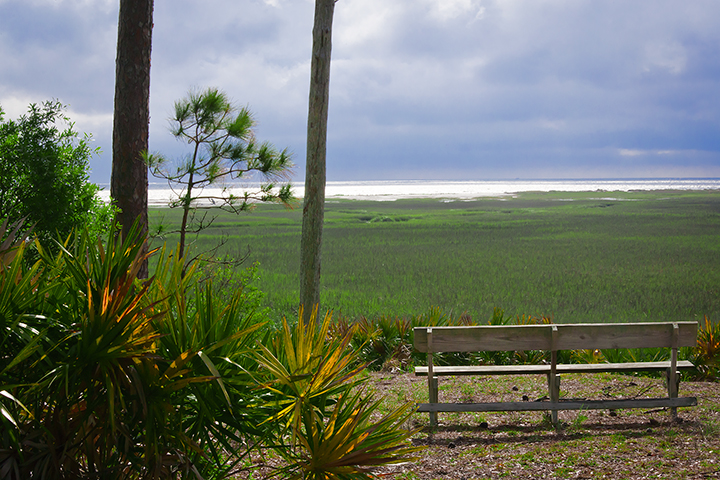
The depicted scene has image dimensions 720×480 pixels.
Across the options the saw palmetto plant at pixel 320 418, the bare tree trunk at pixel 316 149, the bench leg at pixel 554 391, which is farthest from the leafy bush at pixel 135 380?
the bare tree trunk at pixel 316 149

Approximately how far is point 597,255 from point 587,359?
753 inches

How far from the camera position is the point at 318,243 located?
8.37 metres

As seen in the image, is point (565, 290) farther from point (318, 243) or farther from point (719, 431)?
point (719, 431)

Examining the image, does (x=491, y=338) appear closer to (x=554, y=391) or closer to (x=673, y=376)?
(x=554, y=391)

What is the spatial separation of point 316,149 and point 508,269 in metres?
14.8

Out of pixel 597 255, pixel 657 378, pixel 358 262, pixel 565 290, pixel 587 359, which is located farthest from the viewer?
pixel 597 255

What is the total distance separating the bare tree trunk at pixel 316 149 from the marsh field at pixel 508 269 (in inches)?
73.9

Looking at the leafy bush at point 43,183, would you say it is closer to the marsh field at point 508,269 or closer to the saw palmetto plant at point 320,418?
Result: the marsh field at point 508,269

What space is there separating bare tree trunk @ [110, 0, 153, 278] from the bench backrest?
4.20m

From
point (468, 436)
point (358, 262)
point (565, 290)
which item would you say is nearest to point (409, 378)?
point (468, 436)

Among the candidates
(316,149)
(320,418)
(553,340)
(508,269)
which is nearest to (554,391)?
(553,340)

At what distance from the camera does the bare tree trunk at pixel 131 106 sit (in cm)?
696

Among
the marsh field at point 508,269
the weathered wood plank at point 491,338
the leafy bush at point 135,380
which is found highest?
Answer: the leafy bush at point 135,380

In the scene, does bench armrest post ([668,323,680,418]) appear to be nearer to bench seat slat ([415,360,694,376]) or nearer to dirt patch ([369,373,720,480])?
bench seat slat ([415,360,694,376])
